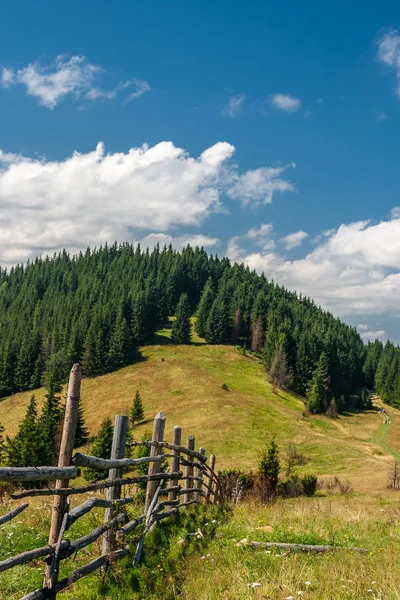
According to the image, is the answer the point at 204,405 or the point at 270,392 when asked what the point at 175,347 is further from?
the point at 204,405

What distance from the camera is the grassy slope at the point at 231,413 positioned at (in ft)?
157

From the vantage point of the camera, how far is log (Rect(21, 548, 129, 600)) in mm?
4660

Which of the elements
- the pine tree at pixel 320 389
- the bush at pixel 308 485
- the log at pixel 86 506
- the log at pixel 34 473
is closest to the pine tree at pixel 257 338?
the pine tree at pixel 320 389

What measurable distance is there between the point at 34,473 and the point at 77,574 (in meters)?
1.69

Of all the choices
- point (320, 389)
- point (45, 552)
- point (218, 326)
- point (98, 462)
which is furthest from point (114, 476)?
point (218, 326)

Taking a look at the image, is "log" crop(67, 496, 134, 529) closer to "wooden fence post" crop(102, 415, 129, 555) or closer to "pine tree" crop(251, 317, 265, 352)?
"wooden fence post" crop(102, 415, 129, 555)

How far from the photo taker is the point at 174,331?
113688 millimetres

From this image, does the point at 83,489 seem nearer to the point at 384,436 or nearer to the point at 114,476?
the point at 114,476

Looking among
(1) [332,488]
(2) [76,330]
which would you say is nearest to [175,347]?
(2) [76,330]

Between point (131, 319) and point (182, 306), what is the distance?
49.5 ft

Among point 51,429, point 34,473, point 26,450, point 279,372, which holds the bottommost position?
point 51,429

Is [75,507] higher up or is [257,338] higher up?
[257,338]

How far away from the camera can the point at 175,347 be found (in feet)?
355

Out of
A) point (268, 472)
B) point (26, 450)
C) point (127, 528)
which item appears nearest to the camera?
point (127, 528)
